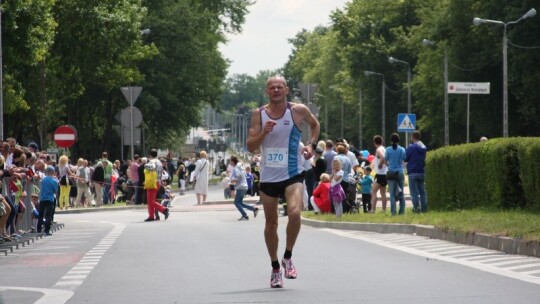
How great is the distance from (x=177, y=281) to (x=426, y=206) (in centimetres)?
1712

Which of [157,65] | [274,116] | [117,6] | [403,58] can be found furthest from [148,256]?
[403,58]

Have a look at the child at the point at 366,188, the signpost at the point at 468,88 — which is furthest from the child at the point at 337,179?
the signpost at the point at 468,88

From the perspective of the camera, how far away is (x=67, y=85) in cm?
6444

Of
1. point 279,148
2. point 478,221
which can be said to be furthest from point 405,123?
point 279,148

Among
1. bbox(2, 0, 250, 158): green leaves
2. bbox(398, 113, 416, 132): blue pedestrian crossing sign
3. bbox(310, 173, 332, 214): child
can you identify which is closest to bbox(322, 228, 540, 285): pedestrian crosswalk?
bbox(310, 173, 332, 214): child

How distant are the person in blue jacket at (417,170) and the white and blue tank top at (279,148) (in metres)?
16.6

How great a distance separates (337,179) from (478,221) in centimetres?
888

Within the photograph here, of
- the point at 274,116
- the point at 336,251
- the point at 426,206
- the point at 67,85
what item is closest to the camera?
the point at 274,116

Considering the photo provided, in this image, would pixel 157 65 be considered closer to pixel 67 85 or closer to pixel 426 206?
pixel 67 85

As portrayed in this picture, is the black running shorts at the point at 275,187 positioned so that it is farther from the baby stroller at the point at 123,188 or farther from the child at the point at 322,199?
the baby stroller at the point at 123,188

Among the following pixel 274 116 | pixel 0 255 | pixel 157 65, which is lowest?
pixel 0 255

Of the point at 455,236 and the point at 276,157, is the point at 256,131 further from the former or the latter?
the point at 455,236

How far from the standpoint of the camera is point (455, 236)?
2291 centimetres

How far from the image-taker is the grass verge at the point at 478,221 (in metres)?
20.3
